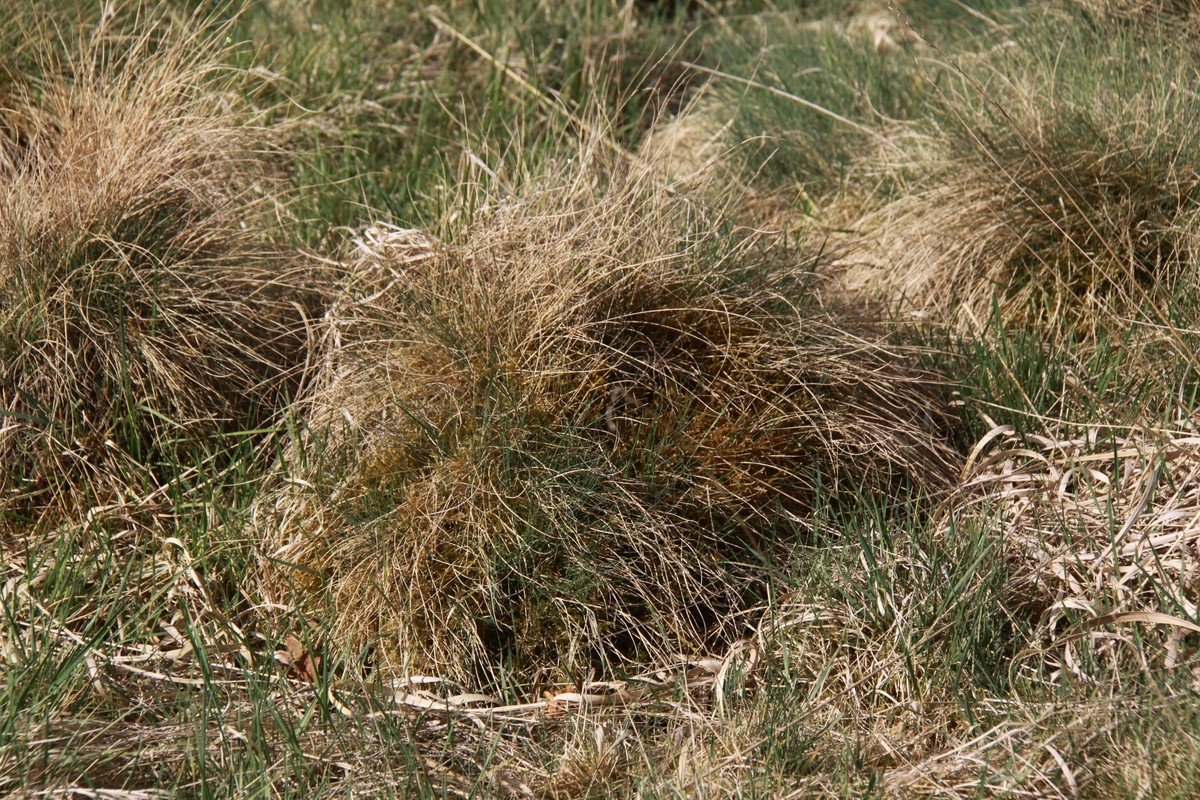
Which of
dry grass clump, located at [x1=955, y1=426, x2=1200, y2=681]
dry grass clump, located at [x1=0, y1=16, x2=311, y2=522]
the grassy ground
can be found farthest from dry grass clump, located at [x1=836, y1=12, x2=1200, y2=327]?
dry grass clump, located at [x1=0, y1=16, x2=311, y2=522]

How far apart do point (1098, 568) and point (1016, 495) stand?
1.05 feet

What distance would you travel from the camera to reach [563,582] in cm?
271

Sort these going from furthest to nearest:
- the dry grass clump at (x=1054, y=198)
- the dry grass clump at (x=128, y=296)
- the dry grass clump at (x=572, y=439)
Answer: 1. the dry grass clump at (x=1054, y=198)
2. the dry grass clump at (x=128, y=296)
3. the dry grass clump at (x=572, y=439)

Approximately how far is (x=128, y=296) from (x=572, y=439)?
1.19 meters

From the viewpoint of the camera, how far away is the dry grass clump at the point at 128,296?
3.10 metres

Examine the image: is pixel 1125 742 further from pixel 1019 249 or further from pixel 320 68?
pixel 320 68

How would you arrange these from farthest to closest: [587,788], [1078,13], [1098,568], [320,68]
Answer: [320,68] → [1078,13] → [1098,568] → [587,788]

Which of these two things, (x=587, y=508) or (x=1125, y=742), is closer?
(x=1125, y=742)

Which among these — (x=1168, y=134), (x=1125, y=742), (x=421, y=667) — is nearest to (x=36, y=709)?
(x=421, y=667)

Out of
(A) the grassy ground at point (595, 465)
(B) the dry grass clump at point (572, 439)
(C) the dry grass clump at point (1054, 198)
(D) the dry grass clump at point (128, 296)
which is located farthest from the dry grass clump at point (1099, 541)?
(D) the dry grass clump at point (128, 296)

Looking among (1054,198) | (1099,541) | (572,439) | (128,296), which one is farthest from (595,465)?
(1054,198)

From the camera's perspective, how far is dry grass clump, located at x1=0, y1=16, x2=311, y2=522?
3.10 metres

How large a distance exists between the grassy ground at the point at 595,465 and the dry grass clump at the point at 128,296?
1 centimetres

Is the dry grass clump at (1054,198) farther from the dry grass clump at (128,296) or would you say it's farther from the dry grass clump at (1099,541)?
the dry grass clump at (128,296)
